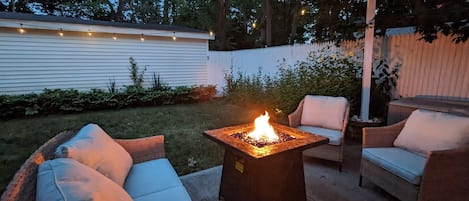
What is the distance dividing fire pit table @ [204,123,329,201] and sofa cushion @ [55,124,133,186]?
0.74 meters

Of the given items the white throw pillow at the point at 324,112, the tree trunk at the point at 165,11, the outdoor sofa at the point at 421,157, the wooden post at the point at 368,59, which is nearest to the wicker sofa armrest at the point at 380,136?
the outdoor sofa at the point at 421,157

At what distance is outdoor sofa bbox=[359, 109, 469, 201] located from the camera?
68.7 inches

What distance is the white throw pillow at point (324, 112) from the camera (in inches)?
115

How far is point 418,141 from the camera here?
2.13 m

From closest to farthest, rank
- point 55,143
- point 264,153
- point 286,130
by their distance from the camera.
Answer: point 55,143, point 264,153, point 286,130

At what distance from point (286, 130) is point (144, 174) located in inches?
51.5

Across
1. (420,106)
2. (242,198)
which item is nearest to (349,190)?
(242,198)

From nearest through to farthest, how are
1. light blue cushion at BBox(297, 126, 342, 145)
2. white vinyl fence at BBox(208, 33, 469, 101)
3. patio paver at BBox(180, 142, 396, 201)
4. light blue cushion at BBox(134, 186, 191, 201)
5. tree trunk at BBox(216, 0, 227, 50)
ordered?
light blue cushion at BBox(134, 186, 191, 201) < patio paver at BBox(180, 142, 396, 201) < light blue cushion at BBox(297, 126, 342, 145) < white vinyl fence at BBox(208, 33, 469, 101) < tree trunk at BBox(216, 0, 227, 50)

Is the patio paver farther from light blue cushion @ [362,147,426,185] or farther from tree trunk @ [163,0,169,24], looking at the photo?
tree trunk @ [163,0,169,24]

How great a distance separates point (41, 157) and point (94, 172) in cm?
38

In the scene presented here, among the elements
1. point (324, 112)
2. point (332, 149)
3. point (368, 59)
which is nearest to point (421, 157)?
point (332, 149)

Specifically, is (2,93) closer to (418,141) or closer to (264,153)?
(264,153)

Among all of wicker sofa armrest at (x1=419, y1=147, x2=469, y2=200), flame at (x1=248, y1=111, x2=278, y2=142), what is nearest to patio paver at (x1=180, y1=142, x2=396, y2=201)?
wicker sofa armrest at (x1=419, y1=147, x2=469, y2=200)

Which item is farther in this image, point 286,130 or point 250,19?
point 250,19
